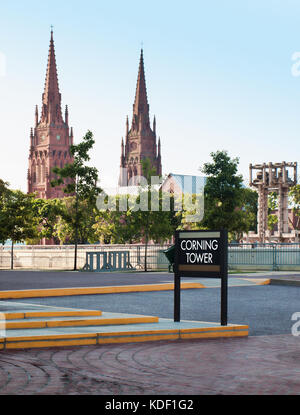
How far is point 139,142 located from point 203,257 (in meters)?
173

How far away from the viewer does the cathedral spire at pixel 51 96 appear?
168m

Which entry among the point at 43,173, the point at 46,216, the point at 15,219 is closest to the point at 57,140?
the point at 43,173

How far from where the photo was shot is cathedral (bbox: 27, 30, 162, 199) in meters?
170

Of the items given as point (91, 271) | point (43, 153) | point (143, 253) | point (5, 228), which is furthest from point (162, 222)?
point (43, 153)

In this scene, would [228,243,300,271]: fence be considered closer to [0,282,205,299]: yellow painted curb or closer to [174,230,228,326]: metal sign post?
[0,282,205,299]: yellow painted curb

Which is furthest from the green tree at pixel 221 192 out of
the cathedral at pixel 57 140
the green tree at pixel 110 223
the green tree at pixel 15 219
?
the cathedral at pixel 57 140

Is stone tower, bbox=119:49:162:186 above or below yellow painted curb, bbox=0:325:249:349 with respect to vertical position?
above

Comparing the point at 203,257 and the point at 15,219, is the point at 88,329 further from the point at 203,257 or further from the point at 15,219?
the point at 15,219

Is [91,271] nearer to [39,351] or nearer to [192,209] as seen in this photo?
[39,351]

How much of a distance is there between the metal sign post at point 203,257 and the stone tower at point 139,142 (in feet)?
550

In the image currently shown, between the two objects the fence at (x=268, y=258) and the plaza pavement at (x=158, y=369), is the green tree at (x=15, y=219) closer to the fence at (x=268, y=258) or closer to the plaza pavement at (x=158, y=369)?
the fence at (x=268, y=258)

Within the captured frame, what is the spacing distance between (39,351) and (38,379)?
1.84 m

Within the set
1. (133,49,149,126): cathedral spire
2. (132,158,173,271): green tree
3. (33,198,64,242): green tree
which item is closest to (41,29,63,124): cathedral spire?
(133,49,149,126): cathedral spire
